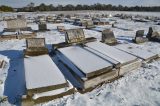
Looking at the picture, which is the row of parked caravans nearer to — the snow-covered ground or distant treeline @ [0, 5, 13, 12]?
the snow-covered ground

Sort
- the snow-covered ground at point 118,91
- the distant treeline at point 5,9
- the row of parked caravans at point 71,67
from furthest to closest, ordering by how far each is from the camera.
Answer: the distant treeline at point 5,9 < the row of parked caravans at point 71,67 < the snow-covered ground at point 118,91

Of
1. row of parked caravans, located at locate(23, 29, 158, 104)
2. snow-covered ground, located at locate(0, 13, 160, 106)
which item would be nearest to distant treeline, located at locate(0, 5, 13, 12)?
row of parked caravans, located at locate(23, 29, 158, 104)

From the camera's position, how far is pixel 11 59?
339 inches

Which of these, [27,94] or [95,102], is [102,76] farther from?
[27,94]

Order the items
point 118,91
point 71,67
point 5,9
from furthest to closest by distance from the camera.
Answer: point 5,9 < point 71,67 < point 118,91

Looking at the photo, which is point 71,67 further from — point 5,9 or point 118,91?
point 5,9

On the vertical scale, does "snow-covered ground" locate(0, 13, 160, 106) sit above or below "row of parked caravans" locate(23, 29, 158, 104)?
below

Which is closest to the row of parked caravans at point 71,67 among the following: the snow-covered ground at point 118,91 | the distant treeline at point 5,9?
the snow-covered ground at point 118,91

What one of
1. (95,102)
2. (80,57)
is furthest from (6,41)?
(95,102)

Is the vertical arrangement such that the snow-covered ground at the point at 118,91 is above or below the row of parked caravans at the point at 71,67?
below

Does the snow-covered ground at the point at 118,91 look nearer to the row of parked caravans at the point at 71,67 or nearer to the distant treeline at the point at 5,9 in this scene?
the row of parked caravans at the point at 71,67

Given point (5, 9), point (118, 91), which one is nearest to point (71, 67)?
point (118, 91)

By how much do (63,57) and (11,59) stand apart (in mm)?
2690

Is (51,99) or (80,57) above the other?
(80,57)
